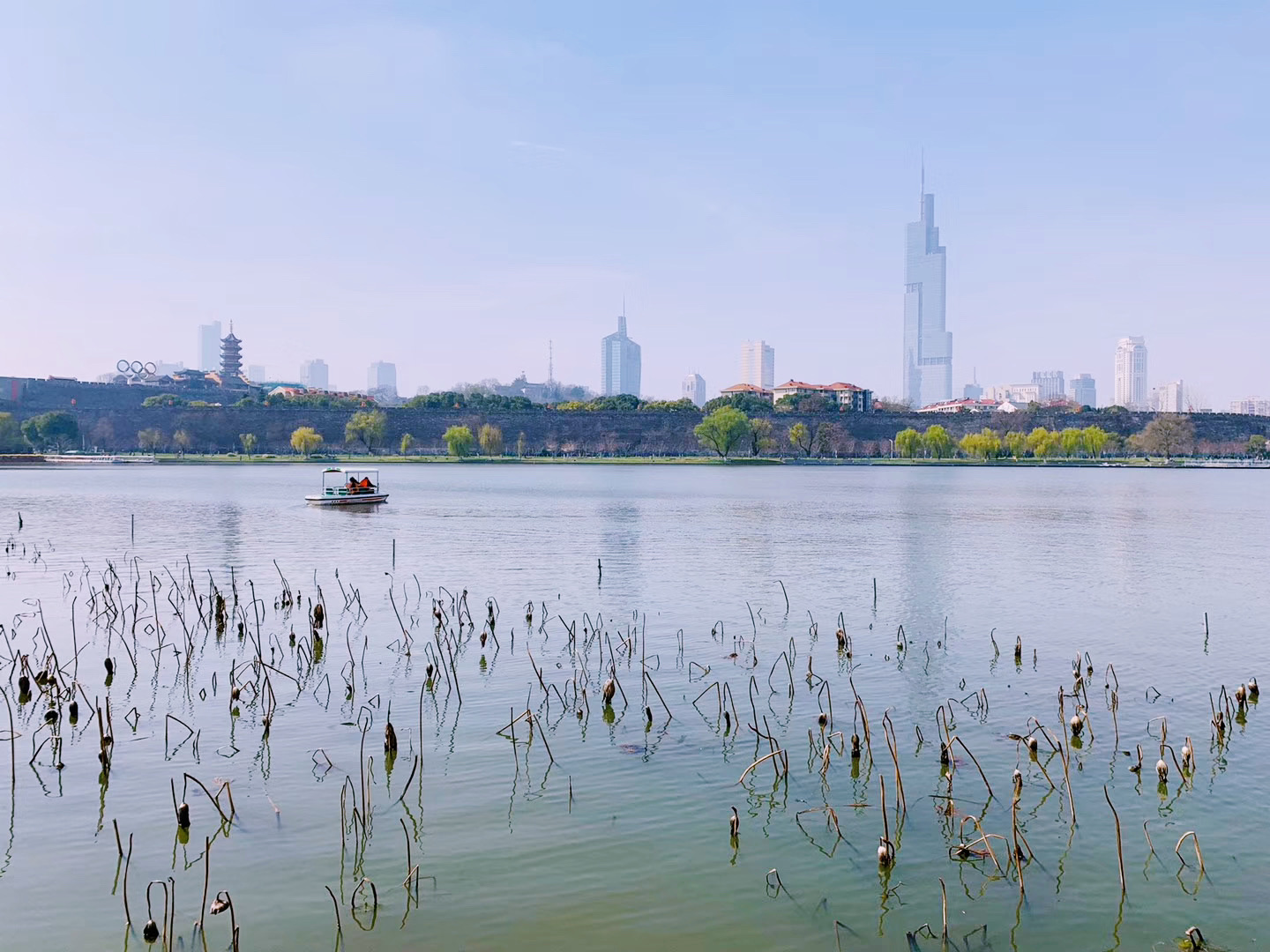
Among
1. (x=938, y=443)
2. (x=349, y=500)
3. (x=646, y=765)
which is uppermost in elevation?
(x=938, y=443)

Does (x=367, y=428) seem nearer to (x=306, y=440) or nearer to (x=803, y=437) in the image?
(x=306, y=440)

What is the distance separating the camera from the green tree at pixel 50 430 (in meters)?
121

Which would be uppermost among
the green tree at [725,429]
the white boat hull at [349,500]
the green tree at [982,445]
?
the green tree at [725,429]

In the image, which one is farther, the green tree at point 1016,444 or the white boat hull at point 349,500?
the green tree at point 1016,444

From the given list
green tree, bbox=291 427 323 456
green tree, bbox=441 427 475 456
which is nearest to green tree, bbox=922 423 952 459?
green tree, bbox=441 427 475 456

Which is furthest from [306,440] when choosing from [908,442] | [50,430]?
[908,442]

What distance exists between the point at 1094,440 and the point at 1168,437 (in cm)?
1313

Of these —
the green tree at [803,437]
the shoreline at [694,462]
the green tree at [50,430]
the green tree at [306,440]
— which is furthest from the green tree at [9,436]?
the green tree at [803,437]

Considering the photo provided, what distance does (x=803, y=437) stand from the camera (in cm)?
12138

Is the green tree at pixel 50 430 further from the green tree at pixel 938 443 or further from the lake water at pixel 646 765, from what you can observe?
the lake water at pixel 646 765

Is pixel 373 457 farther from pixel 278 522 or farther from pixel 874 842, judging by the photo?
pixel 874 842

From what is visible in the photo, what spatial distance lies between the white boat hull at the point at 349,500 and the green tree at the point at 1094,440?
299 feet

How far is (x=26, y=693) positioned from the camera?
446 inches

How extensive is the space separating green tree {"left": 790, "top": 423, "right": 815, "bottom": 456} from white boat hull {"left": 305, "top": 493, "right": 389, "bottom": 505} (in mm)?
78716
